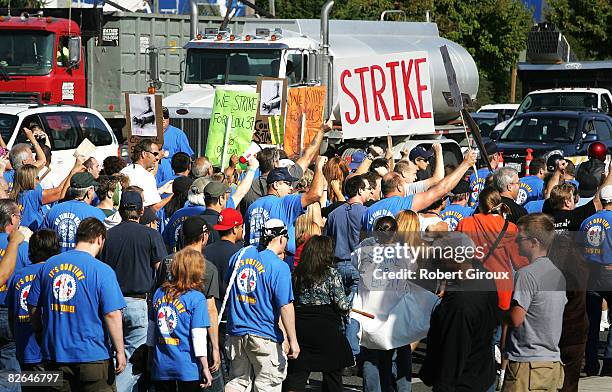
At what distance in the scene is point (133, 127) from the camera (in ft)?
46.0

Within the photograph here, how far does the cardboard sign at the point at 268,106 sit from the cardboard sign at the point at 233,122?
1.33 m

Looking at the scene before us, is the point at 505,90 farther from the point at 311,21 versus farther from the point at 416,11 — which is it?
the point at 311,21

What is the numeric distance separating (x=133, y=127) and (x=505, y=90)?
37.6 metres

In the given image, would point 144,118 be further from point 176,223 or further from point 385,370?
point 385,370

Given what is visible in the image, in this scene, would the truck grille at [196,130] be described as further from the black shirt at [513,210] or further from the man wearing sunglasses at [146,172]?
the black shirt at [513,210]

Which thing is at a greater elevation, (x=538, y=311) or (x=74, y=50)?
(x=74, y=50)

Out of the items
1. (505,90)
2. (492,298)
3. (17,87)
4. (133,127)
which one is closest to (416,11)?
(505,90)

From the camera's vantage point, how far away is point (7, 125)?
16016 millimetres

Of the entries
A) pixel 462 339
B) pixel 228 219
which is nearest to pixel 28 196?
pixel 228 219

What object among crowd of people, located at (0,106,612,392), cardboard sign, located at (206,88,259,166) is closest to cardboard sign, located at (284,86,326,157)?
cardboard sign, located at (206,88,259,166)

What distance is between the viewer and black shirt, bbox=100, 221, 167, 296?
888 centimetres

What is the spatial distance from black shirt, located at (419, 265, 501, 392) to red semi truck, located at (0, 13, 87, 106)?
48.6 ft

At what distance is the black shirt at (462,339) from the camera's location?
24.1 feet

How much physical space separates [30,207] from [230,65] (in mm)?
10024
